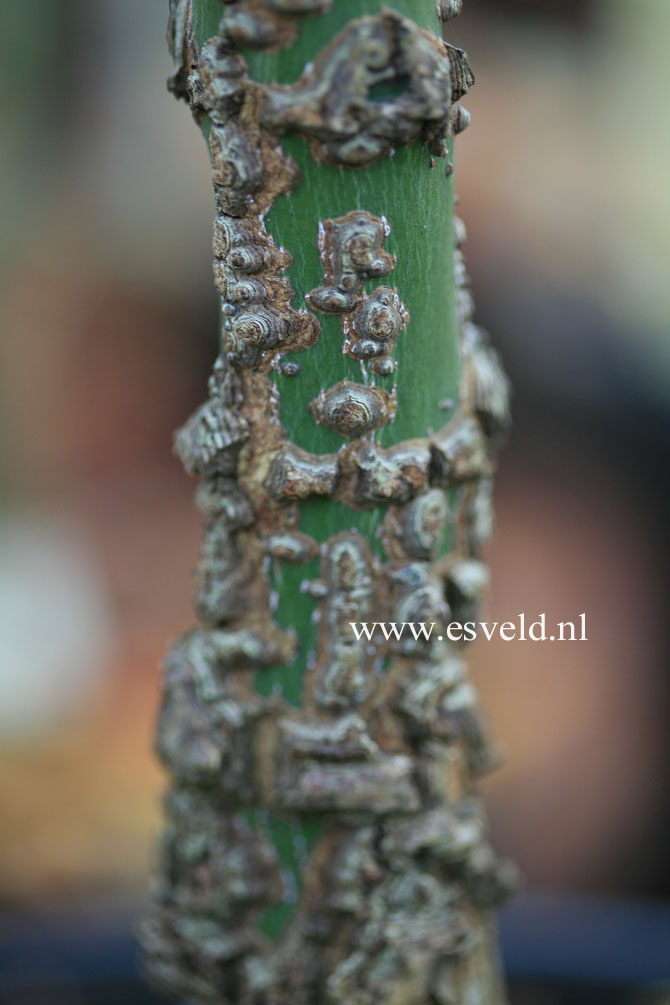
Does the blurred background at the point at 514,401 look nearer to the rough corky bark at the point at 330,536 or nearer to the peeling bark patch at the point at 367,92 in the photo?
the rough corky bark at the point at 330,536

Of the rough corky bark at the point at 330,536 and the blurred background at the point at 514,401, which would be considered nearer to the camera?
the rough corky bark at the point at 330,536

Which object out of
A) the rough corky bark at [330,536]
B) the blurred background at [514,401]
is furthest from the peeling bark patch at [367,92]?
the blurred background at [514,401]

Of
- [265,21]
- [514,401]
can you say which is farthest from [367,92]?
[514,401]

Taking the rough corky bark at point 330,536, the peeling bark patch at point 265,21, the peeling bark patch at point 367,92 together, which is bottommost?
the rough corky bark at point 330,536

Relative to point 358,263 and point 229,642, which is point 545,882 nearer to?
point 229,642

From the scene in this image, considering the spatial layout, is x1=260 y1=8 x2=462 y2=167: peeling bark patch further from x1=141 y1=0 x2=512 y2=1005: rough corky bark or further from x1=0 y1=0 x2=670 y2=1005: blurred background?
x1=0 y1=0 x2=670 y2=1005: blurred background

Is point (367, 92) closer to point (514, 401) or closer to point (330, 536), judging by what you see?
point (330, 536)

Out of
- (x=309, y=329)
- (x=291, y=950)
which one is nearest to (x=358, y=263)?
(x=309, y=329)
